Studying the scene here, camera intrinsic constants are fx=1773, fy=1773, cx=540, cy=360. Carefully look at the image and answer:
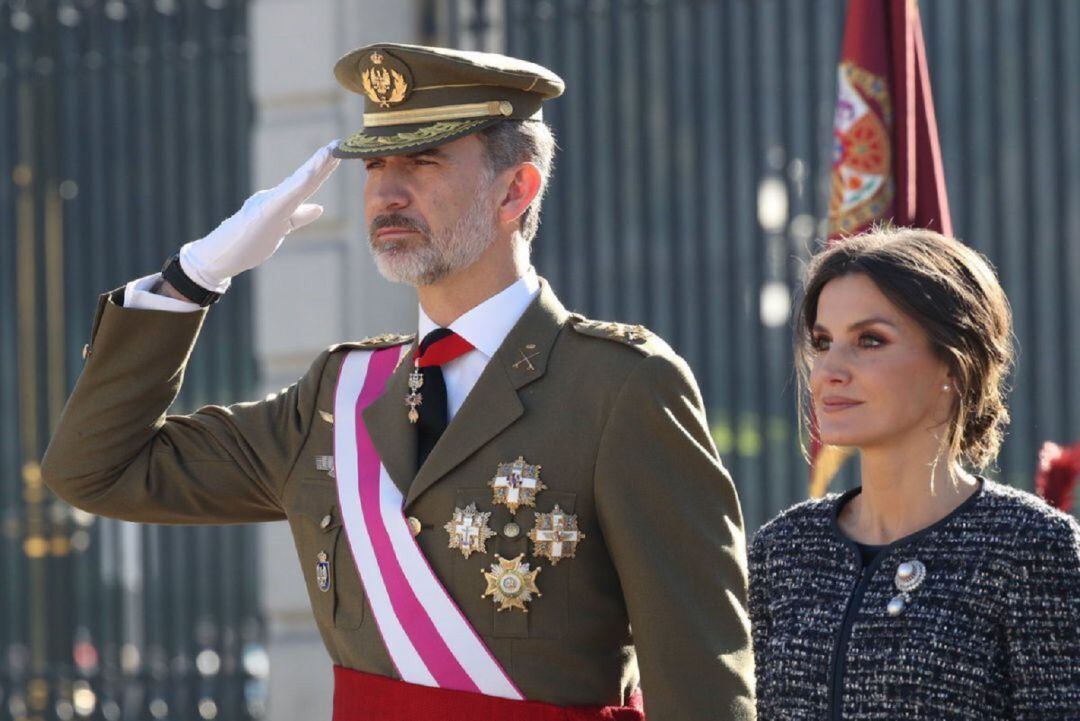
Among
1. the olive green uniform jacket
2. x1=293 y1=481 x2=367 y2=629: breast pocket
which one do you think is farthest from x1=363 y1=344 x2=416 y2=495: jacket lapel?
x1=293 y1=481 x2=367 y2=629: breast pocket

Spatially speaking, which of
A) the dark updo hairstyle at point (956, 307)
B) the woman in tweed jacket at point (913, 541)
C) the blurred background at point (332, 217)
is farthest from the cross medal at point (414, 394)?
the blurred background at point (332, 217)

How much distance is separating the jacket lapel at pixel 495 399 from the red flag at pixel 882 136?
2.91 ft

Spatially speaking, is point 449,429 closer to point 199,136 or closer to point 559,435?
point 559,435

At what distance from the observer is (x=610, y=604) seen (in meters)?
2.70

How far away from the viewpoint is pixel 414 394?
287 cm

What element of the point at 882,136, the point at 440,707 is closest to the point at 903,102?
the point at 882,136

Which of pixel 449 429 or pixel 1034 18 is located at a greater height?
pixel 1034 18

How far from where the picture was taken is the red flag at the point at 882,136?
354cm

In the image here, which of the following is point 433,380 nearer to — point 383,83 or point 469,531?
point 469,531

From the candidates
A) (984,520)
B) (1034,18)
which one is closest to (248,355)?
(1034,18)

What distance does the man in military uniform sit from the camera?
2650 mm

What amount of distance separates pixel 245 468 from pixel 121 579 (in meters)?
3.85

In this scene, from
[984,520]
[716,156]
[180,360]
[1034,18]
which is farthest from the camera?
[716,156]

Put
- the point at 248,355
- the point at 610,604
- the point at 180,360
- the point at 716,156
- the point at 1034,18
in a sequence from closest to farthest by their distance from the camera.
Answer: the point at 610,604 → the point at 180,360 → the point at 1034,18 → the point at 716,156 → the point at 248,355
